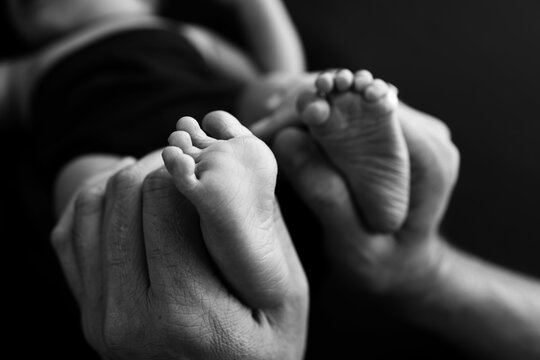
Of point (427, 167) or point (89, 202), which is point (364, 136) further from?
point (89, 202)

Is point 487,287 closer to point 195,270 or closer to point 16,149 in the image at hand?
point 195,270

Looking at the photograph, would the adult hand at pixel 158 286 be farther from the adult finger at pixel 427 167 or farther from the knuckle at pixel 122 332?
the adult finger at pixel 427 167

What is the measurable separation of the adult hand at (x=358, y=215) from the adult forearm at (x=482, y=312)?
77 millimetres

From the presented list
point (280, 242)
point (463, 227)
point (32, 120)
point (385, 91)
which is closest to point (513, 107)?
point (463, 227)

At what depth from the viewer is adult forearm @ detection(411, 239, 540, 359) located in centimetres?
72

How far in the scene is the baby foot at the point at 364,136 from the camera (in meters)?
0.51

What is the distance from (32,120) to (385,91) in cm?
74

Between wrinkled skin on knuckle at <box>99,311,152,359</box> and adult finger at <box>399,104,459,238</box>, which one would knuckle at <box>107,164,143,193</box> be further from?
adult finger at <box>399,104,459,238</box>

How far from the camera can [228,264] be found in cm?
41

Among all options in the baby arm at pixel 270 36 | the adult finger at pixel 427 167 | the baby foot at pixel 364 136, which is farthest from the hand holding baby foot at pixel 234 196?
the baby arm at pixel 270 36

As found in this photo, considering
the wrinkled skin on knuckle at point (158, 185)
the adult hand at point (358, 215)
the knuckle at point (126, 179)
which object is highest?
the wrinkled skin on knuckle at point (158, 185)

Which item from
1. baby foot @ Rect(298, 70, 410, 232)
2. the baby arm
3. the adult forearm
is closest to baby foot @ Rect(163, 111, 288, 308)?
baby foot @ Rect(298, 70, 410, 232)

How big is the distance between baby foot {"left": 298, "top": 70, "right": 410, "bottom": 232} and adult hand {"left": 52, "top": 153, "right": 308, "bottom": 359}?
0.12 m

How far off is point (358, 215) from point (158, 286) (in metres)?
0.27
